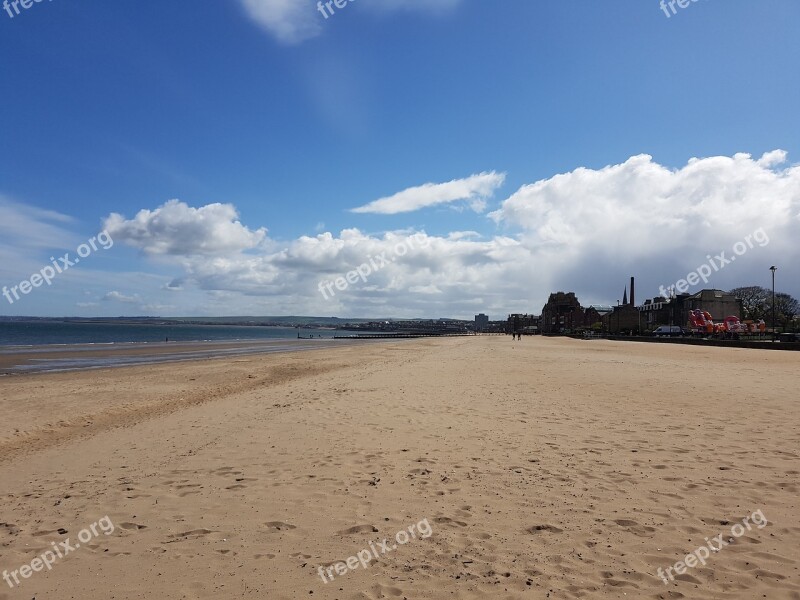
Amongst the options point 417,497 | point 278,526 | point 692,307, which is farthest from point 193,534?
point 692,307

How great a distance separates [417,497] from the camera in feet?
21.6

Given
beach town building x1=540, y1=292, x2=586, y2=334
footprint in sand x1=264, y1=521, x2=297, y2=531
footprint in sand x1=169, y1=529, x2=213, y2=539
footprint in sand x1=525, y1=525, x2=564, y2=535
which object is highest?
beach town building x1=540, y1=292, x2=586, y2=334

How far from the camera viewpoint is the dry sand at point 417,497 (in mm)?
4598

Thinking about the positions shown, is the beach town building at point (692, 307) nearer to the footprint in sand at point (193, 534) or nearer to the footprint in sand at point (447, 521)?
the footprint in sand at point (447, 521)

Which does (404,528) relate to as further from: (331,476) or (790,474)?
(790,474)

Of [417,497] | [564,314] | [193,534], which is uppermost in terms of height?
[564,314]

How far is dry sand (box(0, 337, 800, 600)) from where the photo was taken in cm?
460

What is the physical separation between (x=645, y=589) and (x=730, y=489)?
3184 mm

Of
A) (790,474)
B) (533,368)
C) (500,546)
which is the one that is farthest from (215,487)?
(533,368)

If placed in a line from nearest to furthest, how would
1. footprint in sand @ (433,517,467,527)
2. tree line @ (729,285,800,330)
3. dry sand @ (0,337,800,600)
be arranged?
dry sand @ (0,337,800,600)
footprint in sand @ (433,517,467,527)
tree line @ (729,285,800,330)

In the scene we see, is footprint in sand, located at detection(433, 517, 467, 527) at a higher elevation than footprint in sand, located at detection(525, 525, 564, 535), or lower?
lower

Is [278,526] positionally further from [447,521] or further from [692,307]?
[692,307]

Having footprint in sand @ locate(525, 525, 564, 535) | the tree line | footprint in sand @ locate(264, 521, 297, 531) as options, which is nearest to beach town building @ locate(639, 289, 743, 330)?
the tree line

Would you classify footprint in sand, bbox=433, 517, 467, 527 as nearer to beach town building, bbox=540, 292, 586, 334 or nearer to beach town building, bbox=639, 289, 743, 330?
beach town building, bbox=639, 289, 743, 330
